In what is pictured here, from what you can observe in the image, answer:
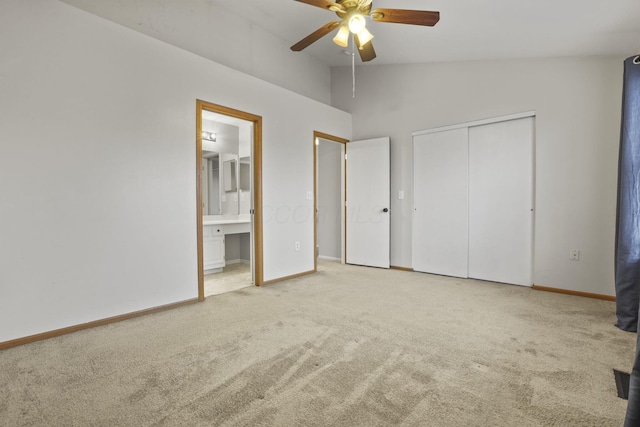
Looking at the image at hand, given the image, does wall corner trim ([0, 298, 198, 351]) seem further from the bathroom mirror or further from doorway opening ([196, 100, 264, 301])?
the bathroom mirror

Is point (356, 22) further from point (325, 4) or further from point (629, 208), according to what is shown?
point (629, 208)

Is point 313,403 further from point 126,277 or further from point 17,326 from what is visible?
point 17,326

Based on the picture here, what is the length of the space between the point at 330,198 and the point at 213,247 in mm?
2218

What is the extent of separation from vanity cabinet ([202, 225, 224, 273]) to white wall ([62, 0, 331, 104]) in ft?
7.19

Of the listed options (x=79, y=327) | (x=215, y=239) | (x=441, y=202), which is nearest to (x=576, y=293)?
(x=441, y=202)

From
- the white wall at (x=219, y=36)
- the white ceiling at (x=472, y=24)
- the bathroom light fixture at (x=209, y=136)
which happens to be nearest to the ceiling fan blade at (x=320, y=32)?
the white ceiling at (x=472, y=24)

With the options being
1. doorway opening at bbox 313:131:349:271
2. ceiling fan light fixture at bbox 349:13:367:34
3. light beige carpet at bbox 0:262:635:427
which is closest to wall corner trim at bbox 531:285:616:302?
light beige carpet at bbox 0:262:635:427

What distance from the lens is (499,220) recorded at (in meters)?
3.81

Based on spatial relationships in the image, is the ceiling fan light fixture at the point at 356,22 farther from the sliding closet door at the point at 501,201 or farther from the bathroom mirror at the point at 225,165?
the bathroom mirror at the point at 225,165

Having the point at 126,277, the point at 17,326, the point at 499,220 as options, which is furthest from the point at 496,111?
the point at 17,326

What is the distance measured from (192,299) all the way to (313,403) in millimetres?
2042

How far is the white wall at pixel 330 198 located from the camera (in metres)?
5.49

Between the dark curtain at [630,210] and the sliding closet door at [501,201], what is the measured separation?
1.07m

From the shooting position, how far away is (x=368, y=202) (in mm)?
4910
